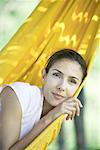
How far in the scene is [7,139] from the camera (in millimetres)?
1721

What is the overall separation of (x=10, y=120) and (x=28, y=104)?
4.9 inches

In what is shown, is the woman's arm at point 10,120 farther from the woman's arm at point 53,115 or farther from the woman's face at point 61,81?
the woman's face at point 61,81

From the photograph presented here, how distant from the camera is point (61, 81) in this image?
6.13 feet

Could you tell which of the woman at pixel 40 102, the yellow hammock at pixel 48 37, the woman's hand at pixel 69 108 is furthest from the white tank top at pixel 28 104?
the yellow hammock at pixel 48 37

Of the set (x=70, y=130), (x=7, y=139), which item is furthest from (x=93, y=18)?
(x=7, y=139)

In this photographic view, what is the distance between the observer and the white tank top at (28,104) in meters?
1.79

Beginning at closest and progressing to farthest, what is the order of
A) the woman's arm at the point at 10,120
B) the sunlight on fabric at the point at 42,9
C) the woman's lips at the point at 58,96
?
the woman's arm at the point at 10,120, the woman's lips at the point at 58,96, the sunlight on fabric at the point at 42,9

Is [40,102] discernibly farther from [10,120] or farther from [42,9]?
[42,9]

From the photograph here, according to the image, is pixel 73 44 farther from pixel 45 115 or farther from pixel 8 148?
pixel 8 148

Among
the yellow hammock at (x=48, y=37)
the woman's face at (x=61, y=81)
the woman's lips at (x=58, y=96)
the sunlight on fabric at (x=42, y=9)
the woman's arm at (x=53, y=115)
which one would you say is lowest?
the woman's arm at (x=53, y=115)

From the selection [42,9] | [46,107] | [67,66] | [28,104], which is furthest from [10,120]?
[42,9]

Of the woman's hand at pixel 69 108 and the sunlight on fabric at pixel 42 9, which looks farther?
the sunlight on fabric at pixel 42 9

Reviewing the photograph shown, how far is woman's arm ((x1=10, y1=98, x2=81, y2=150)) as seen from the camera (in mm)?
1770

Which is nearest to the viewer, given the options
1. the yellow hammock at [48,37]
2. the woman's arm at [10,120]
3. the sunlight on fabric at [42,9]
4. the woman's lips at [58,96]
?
the woman's arm at [10,120]
